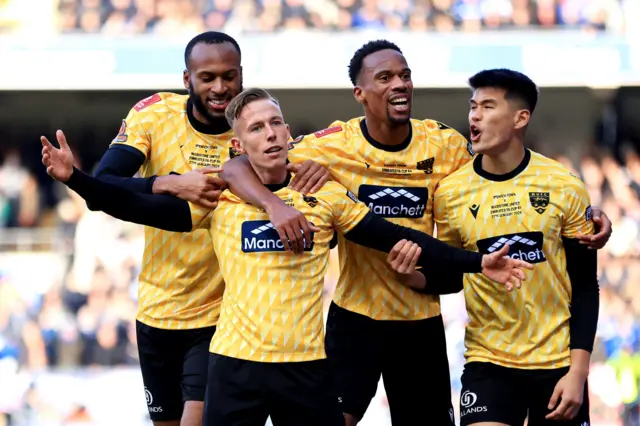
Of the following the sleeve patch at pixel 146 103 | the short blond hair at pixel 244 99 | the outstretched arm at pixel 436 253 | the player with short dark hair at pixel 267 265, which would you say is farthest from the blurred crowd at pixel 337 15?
the outstretched arm at pixel 436 253

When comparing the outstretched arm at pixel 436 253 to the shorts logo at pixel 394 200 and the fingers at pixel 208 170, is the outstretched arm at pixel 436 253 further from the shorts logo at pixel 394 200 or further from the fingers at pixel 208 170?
the fingers at pixel 208 170

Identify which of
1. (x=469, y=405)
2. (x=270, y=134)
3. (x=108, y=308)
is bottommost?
(x=108, y=308)

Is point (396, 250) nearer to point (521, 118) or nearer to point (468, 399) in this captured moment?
point (468, 399)

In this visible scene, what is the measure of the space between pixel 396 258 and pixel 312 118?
1195 centimetres

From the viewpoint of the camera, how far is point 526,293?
502 centimetres

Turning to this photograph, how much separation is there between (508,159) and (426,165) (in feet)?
1.50

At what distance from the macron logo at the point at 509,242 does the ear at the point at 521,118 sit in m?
0.54

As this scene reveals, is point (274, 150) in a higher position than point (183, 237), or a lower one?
higher

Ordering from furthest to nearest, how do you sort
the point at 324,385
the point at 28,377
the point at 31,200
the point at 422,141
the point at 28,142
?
the point at 28,142 < the point at 31,200 < the point at 28,377 < the point at 422,141 < the point at 324,385

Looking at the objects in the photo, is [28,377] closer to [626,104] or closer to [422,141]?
[422,141]

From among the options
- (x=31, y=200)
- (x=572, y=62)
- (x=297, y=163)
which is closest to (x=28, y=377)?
(x=31, y=200)

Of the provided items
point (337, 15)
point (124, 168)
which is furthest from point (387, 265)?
point (337, 15)

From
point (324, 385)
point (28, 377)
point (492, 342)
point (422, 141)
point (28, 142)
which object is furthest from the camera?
point (28, 142)

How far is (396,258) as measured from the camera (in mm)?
4902
